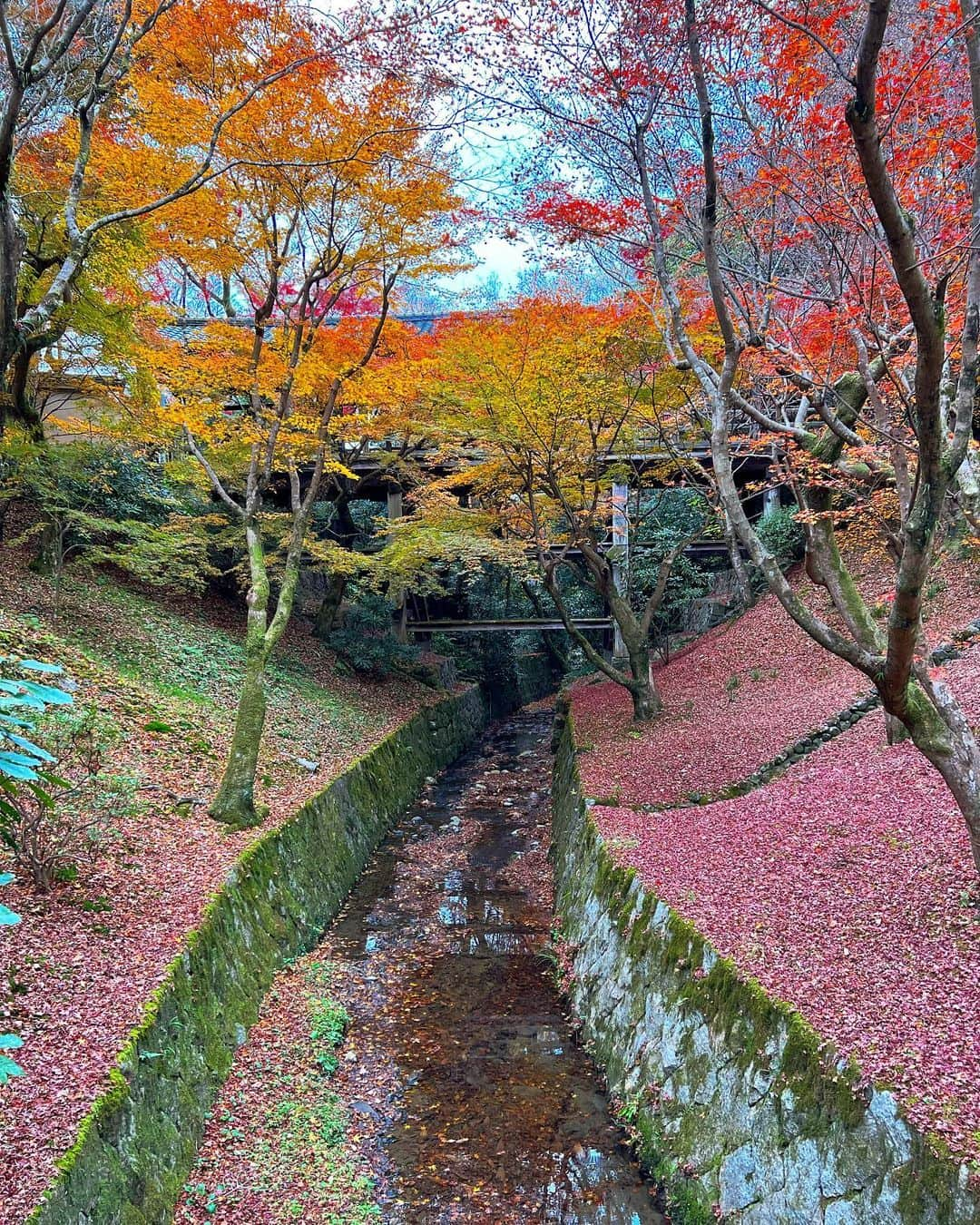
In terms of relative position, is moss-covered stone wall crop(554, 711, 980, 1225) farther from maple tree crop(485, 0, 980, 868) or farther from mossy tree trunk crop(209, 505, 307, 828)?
mossy tree trunk crop(209, 505, 307, 828)

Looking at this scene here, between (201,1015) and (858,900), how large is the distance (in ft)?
16.6

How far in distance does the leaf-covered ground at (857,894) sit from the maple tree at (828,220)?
839 millimetres

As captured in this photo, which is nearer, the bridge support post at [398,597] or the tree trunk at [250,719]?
the tree trunk at [250,719]

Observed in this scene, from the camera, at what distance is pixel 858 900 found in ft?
18.8

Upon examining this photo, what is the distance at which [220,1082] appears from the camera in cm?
580

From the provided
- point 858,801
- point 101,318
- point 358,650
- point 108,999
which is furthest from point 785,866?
point 358,650

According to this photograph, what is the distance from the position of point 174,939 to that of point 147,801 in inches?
106

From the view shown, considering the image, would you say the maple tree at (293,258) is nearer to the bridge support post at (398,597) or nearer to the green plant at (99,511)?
the green plant at (99,511)

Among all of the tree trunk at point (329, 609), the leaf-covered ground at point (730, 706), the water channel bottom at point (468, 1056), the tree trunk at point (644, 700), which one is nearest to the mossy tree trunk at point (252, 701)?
the water channel bottom at point (468, 1056)

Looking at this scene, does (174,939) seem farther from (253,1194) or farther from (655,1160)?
(655,1160)

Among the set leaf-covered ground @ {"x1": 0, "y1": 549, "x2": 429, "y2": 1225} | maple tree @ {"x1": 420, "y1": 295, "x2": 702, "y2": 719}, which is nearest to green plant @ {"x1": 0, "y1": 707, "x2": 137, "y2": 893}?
leaf-covered ground @ {"x1": 0, "y1": 549, "x2": 429, "y2": 1225}

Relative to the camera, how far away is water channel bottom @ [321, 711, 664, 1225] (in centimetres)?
518

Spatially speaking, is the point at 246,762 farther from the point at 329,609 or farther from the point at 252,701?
the point at 329,609

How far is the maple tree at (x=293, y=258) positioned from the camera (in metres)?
8.62
